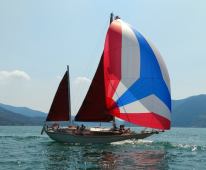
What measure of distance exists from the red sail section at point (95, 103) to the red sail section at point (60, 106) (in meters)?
2.67

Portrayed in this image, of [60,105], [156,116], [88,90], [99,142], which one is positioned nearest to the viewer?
[156,116]

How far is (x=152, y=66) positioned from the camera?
23797 mm

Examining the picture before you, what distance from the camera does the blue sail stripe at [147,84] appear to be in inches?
921

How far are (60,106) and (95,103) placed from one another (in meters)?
5.20

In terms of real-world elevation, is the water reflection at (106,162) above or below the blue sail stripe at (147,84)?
below

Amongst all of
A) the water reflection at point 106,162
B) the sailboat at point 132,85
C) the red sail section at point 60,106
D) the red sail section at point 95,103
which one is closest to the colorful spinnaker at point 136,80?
the sailboat at point 132,85

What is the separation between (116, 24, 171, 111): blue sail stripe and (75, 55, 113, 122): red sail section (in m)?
4.16

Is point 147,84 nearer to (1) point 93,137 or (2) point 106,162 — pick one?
(1) point 93,137

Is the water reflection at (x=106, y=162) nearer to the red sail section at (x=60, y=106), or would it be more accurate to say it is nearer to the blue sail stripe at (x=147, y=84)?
the blue sail stripe at (x=147, y=84)

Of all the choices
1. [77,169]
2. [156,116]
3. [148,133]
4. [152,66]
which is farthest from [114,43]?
[77,169]

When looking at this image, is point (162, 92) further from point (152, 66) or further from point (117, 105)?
point (117, 105)

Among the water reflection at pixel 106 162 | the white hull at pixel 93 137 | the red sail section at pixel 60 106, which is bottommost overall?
the water reflection at pixel 106 162

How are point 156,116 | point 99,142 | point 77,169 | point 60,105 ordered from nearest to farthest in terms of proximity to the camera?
point 77,169
point 156,116
point 99,142
point 60,105

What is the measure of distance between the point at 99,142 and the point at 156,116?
650cm
